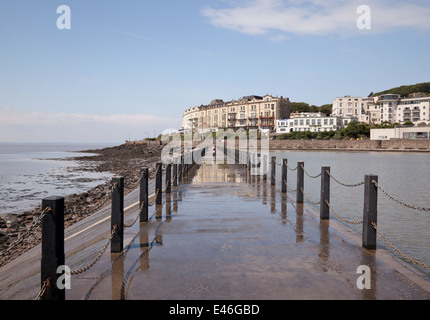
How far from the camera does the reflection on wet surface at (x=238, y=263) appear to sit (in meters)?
4.24

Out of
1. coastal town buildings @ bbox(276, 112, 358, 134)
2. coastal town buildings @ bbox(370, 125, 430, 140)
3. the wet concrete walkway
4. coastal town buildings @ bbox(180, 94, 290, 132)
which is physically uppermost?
coastal town buildings @ bbox(180, 94, 290, 132)

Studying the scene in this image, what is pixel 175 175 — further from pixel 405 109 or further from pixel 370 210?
pixel 405 109

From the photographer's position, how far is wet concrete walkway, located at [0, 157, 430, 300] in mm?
4254

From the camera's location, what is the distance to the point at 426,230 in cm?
1102

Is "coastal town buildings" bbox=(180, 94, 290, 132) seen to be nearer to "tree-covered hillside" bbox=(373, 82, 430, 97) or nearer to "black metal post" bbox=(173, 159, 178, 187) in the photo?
"tree-covered hillside" bbox=(373, 82, 430, 97)

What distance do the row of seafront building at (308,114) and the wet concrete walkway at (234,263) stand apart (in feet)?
399

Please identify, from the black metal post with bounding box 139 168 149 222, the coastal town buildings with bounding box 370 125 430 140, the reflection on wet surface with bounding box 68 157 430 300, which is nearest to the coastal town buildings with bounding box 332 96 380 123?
the coastal town buildings with bounding box 370 125 430 140

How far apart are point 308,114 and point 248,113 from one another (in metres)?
23.6

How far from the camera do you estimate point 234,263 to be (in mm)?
5262

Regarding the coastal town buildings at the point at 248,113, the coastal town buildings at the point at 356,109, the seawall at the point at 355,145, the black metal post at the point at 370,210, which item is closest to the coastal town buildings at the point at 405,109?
the coastal town buildings at the point at 356,109

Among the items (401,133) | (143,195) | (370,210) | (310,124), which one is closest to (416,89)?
(310,124)

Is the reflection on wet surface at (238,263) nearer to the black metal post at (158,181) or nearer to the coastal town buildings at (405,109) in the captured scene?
the black metal post at (158,181)
